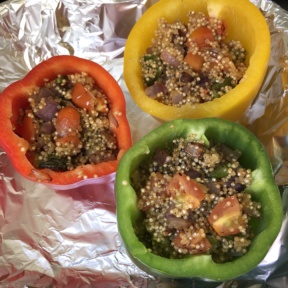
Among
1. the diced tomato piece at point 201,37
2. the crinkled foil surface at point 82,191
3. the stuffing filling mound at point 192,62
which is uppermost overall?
the diced tomato piece at point 201,37

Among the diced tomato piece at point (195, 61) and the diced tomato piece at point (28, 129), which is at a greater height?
the diced tomato piece at point (195, 61)

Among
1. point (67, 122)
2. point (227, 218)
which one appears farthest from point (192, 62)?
point (227, 218)

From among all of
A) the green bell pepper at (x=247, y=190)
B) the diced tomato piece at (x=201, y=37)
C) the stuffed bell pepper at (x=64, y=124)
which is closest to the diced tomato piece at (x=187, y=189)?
the green bell pepper at (x=247, y=190)

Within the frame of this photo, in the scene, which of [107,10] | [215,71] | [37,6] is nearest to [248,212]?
[215,71]

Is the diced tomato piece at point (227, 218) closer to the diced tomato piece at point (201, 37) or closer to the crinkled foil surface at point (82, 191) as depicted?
the crinkled foil surface at point (82, 191)

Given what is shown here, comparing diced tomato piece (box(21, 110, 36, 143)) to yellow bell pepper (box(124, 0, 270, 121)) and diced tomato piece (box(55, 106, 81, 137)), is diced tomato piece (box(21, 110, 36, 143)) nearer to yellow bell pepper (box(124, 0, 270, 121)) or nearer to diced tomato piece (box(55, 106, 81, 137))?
diced tomato piece (box(55, 106, 81, 137))

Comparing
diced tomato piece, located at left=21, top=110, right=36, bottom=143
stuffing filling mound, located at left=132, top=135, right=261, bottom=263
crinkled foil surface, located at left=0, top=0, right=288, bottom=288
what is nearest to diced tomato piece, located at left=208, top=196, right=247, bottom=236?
stuffing filling mound, located at left=132, top=135, right=261, bottom=263
